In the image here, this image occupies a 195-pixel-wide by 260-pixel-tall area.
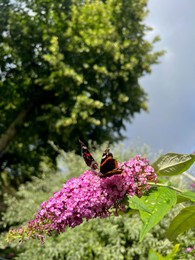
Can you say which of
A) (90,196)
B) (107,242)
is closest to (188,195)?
(90,196)

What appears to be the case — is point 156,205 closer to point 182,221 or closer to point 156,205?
point 156,205

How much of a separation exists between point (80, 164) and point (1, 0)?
30.0 ft

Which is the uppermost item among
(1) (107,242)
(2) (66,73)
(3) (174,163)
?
(2) (66,73)

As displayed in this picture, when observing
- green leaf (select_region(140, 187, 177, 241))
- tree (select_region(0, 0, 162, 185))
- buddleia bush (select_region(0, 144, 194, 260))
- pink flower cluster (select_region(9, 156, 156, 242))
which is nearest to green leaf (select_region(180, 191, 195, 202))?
green leaf (select_region(140, 187, 177, 241))

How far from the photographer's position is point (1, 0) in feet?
50.9

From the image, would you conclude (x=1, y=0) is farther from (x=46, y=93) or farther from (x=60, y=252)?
(x=60, y=252)

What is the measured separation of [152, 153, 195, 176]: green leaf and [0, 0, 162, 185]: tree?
12.3 meters

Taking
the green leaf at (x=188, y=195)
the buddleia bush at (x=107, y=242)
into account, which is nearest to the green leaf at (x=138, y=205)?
the green leaf at (x=188, y=195)

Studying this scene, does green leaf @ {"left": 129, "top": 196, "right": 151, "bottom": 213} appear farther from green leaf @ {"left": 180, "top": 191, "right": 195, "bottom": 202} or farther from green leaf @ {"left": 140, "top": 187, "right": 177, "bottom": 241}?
green leaf @ {"left": 180, "top": 191, "right": 195, "bottom": 202}

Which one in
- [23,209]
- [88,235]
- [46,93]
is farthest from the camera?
[46,93]

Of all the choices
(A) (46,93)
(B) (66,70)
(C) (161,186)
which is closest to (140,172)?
(C) (161,186)

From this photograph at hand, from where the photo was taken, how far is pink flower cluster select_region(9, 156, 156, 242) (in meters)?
1.43

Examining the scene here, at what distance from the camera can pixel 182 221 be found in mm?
1396

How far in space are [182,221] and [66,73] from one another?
12.8m
